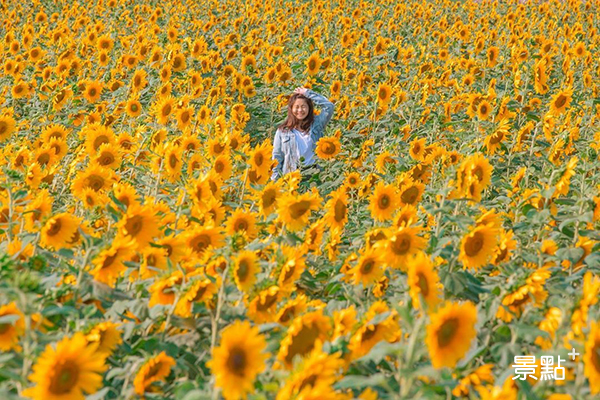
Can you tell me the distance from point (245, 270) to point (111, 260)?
51 cm

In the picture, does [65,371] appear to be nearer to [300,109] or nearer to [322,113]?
[300,109]

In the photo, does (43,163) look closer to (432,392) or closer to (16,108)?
(432,392)

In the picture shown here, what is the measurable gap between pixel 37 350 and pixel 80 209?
7.99ft

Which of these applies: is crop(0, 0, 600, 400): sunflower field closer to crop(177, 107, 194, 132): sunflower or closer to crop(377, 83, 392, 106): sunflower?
crop(177, 107, 194, 132): sunflower

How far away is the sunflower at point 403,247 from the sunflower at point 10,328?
136 cm

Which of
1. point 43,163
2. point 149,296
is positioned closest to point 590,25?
point 43,163

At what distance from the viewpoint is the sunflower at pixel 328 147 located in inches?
219

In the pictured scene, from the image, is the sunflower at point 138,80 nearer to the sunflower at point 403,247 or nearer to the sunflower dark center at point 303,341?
the sunflower at point 403,247

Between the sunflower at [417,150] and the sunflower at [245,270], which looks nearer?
the sunflower at [245,270]

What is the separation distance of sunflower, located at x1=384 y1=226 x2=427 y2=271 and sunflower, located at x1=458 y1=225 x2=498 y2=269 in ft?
0.58

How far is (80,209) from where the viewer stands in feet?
13.3

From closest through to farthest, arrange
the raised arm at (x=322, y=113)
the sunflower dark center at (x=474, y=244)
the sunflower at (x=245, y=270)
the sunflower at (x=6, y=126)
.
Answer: the sunflower at (x=245, y=270) → the sunflower dark center at (x=474, y=244) → the sunflower at (x=6, y=126) → the raised arm at (x=322, y=113)

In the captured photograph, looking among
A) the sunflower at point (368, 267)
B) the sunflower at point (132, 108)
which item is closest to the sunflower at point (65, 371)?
the sunflower at point (368, 267)

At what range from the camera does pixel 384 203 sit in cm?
346
